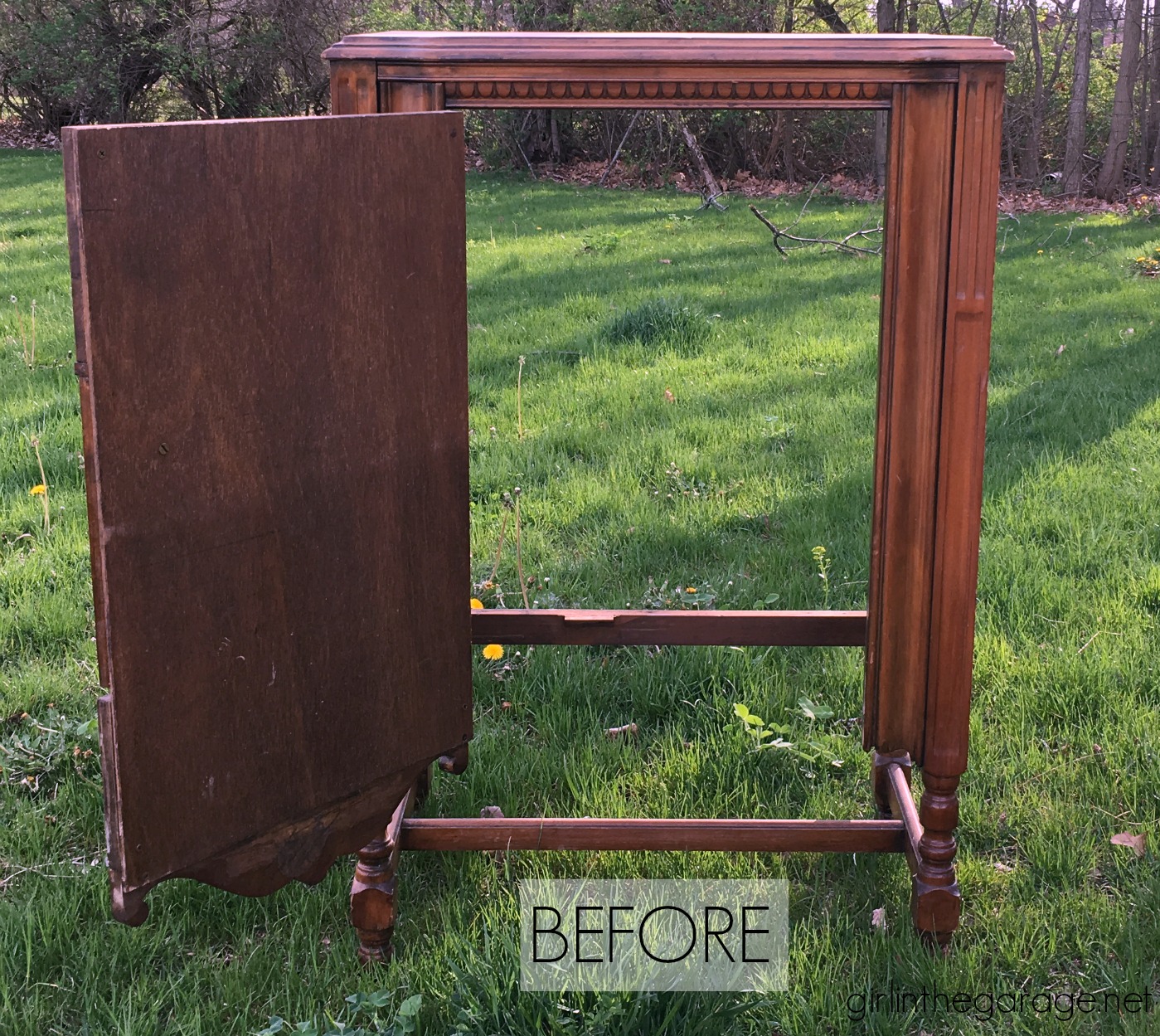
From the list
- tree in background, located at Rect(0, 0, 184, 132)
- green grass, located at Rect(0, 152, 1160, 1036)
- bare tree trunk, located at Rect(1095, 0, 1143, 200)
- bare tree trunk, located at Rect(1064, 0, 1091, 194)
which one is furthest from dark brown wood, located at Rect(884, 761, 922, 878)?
tree in background, located at Rect(0, 0, 184, 132)

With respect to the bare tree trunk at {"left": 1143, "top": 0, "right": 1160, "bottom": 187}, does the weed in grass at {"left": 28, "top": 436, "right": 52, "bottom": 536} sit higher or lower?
lower

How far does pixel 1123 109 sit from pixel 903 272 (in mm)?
11911

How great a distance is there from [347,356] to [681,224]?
8.40m

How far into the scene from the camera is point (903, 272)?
178 cm

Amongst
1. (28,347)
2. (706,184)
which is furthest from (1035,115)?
(28,347)

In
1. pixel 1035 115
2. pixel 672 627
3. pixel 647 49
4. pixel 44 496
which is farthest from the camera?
pixel 1035 115

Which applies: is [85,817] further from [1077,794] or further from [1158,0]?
[1158,0]

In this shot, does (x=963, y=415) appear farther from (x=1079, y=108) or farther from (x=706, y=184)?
(x=1079, y=108)

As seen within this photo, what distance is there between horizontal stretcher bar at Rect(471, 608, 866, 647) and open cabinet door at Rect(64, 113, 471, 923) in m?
0.40

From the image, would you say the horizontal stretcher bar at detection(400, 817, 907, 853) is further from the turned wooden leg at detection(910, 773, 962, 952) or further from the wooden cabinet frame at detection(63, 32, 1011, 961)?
the turned wooden leg at detection(910, 773, 962, 952)

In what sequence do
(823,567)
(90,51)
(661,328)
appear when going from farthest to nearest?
(90,51)
(661,328)
(823,567)

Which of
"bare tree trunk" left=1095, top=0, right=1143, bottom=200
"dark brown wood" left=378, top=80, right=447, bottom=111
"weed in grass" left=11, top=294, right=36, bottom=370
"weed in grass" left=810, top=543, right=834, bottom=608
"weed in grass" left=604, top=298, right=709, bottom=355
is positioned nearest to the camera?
"dark brown wood" left=378, top=80, right=447, bottom=111

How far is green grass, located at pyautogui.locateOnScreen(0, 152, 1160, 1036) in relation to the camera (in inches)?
72.8

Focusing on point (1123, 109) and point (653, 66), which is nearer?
point (653, 66)
